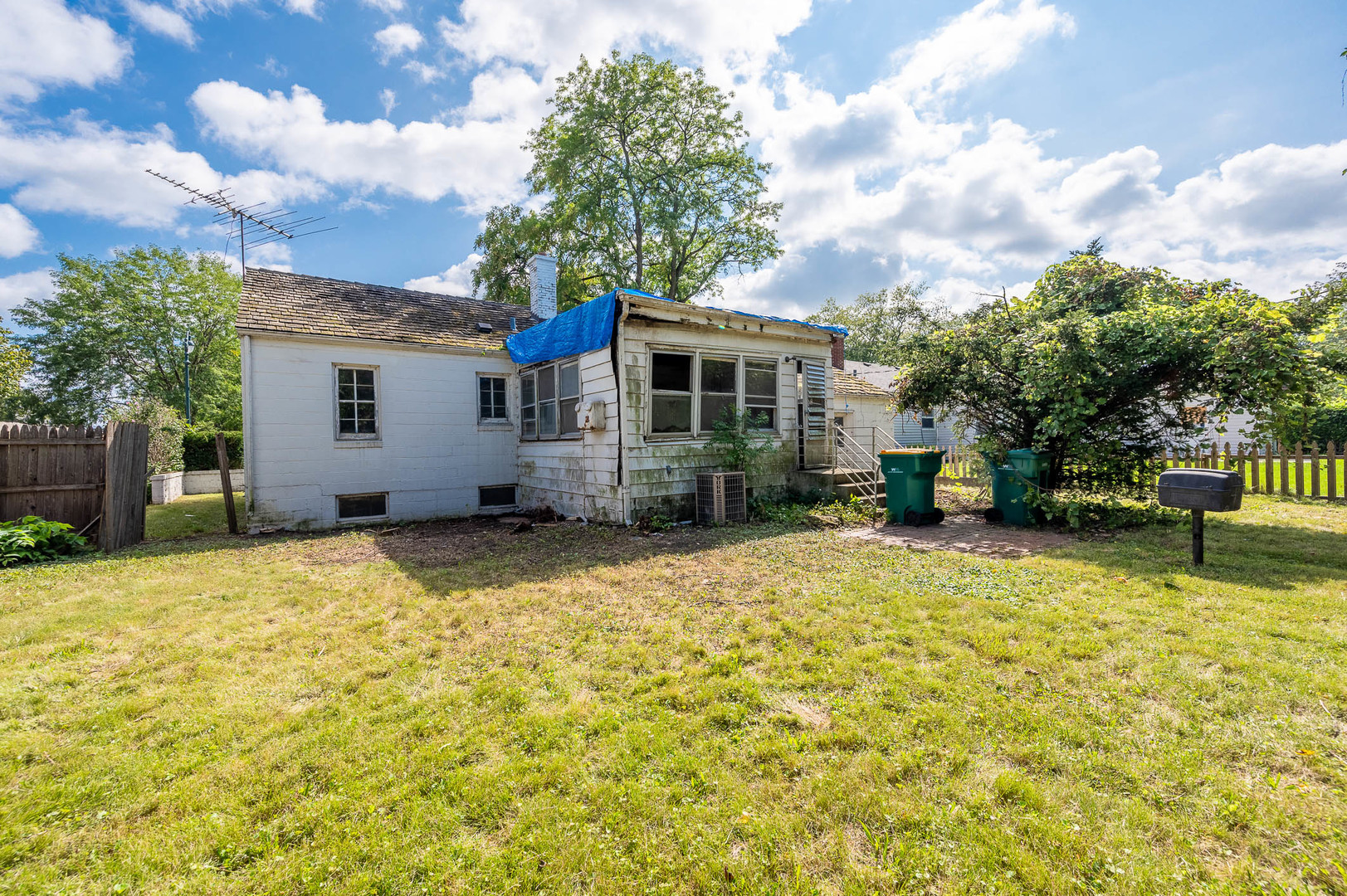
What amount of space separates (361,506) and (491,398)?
3.34 m

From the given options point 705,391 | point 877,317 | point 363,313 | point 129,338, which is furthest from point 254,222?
point 877,317

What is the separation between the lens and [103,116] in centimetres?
1191

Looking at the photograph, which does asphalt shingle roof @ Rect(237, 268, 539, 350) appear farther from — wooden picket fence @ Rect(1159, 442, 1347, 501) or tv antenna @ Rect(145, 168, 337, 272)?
wooden picket fence @ Rect(1159, 442, 1347, 501)

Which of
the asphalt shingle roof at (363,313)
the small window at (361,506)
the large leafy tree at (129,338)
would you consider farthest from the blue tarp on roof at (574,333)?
the large leafy tree at (129,338)

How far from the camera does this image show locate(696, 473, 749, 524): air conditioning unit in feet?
28.0

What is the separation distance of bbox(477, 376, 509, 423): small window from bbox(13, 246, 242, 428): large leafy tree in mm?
23928

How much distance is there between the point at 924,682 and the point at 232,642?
4.87 m

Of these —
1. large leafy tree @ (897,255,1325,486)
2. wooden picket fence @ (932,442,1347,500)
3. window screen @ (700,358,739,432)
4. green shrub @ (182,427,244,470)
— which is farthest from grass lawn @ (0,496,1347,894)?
green shrub @ (182,427,244,470)

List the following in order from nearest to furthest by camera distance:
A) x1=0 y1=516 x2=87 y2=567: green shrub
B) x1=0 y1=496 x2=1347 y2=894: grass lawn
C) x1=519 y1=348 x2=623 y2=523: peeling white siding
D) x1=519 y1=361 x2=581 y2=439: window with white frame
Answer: x1=0 y1=496 x2=1347 y2=894: grass lawn < x1=0 y1=516 x2=87 y2=567: green shrub < x1=519 y1=348 x2=623 y2=523: peeling white siding < x1=519 y1=361 x2=581 y2=439: window with white frame

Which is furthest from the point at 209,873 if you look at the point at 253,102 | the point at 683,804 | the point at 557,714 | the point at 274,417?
the point at 253,102

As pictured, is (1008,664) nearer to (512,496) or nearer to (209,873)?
(209,873)

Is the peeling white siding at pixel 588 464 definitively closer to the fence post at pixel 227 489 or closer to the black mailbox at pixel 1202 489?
the fence post at pixel 227 489

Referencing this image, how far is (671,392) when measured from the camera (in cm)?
890

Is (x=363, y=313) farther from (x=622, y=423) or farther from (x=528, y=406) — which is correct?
(x=622, y=423)
